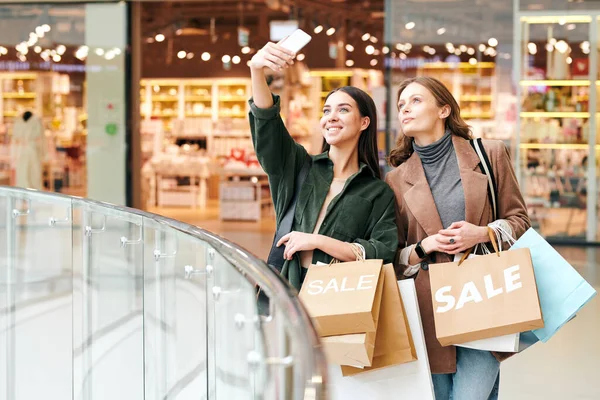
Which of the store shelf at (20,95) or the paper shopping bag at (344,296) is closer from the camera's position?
the paper shopping bag at (344,296)

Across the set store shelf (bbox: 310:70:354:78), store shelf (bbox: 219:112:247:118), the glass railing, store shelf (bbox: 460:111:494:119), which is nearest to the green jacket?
the glass railing

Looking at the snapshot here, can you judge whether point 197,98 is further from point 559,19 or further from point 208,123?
point 559,19

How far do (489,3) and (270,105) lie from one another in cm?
828

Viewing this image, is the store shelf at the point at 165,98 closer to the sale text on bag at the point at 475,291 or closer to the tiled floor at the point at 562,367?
the tiled floor at the point at 562,367

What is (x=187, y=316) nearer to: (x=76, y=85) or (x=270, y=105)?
(x=270, y=105)

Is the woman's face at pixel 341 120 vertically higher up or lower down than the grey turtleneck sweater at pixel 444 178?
higher up

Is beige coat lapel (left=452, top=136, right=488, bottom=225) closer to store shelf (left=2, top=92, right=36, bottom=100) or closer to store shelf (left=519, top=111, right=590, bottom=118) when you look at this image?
store shelf (left=519, top=111, right=590, bottom=118)

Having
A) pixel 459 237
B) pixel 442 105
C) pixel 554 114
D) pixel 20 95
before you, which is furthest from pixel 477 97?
pixel 459 237

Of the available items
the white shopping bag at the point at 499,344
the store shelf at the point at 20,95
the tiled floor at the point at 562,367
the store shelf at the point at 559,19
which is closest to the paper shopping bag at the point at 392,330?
the white shopping bag at the point at 499,344

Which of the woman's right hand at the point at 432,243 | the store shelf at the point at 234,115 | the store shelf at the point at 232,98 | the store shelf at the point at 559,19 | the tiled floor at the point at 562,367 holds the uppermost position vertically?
the store shelf at the point at 559,19

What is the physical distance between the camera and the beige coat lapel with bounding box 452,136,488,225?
256 cm

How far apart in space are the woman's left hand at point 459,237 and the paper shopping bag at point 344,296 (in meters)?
0.21

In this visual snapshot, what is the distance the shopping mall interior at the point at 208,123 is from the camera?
16.9ft

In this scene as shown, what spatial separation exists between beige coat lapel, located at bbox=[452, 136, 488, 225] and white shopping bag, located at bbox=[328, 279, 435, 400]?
11.4 inches
